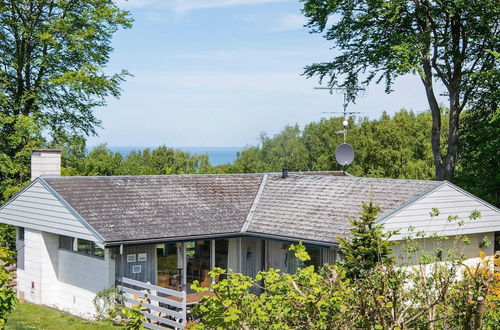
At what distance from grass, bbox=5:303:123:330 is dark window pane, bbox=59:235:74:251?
6.27 feet

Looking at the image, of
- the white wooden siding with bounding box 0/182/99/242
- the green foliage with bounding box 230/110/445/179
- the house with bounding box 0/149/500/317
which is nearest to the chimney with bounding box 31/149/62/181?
the house with bounding box 0/149/500/317

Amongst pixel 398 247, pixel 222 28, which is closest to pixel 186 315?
pixel 398 247

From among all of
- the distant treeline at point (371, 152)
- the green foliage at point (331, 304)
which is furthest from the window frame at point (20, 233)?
the green foliage at point (331, 304)

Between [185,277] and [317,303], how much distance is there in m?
13.4

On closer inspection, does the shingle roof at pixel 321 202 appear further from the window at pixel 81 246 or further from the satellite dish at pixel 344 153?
the window at pixel 81 246

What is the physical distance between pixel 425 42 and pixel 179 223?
1467cm

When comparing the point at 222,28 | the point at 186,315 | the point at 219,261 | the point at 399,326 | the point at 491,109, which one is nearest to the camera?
the point at 399,326

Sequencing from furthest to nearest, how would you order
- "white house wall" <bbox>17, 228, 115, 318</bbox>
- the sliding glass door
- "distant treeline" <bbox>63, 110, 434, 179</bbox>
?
"distant treeline" <bbox>63, 110, 434, 179</bbox> → the sliding glass door → "white house wall" <bbox>17, 228, 115, 318</bbox>

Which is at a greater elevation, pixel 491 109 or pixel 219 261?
pixel 491 109

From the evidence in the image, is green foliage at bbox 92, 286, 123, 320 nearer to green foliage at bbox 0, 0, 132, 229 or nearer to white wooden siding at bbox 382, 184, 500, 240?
white wooden siding at bbox 382, 184, 500, 240

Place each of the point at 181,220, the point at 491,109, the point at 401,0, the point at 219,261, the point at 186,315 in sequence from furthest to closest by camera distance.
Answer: the point at 491,109, the point at 401,0, the point at 219,261, the point at 181,220, the point at 186,315

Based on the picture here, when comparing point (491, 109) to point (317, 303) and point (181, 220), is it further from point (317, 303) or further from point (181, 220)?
point (317, 303)

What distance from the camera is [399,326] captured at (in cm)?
637

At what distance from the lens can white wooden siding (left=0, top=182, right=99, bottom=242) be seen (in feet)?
61.5
